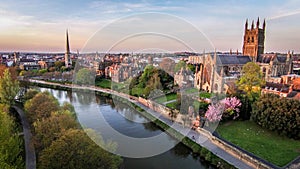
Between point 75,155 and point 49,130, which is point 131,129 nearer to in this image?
point 49,130

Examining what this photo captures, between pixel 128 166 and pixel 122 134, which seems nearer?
pixel 128 166

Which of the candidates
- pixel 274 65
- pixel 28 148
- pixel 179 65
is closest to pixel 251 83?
pixel 179 65

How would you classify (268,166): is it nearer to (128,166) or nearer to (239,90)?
(128,166)

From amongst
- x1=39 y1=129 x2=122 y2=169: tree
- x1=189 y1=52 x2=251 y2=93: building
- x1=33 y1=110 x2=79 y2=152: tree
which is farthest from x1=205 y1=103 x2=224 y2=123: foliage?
x1=33 y1=110 x2=79 y2=152: tree

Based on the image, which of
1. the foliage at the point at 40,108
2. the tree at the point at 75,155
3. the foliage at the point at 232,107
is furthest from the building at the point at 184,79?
the tree at the point at 75,155

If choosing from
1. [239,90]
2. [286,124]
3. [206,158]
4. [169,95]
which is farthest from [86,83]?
[286,124]

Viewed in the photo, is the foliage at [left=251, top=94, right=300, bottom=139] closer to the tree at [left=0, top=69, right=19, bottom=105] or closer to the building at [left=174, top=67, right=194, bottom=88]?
the building at [left=174, top=67, right=194, bottom=88]

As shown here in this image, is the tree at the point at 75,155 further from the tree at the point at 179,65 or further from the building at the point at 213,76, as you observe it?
the tree at the point at 179,65

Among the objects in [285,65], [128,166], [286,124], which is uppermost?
[285,65]
